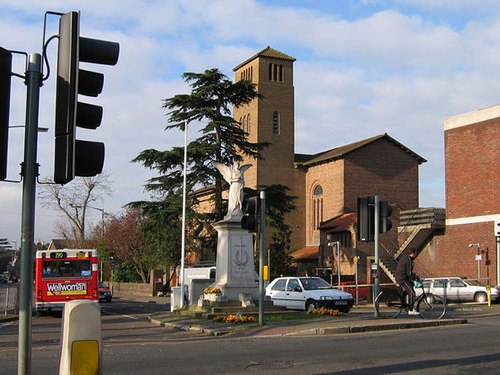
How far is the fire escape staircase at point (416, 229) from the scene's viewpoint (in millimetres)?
44125

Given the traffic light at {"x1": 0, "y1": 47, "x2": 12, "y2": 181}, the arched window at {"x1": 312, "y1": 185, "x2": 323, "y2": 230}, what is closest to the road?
the traffic light at {"x1": 0, "y1": 47, "x2": 12, "y2": 181}

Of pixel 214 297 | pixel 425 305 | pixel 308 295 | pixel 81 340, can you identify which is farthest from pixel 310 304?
pixel 81 340

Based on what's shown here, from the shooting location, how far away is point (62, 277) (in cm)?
2784

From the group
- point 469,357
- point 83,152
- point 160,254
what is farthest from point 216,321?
point 160,254

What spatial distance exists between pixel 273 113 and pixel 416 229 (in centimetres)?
2916

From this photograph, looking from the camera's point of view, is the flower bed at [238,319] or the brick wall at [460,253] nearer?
the flower bed at [238,319]

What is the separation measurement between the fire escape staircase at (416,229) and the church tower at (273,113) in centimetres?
2231

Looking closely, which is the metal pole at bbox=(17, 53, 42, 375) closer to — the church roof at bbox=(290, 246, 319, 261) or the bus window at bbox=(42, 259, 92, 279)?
the bus window at bbox=(42, 259, 92, 279)

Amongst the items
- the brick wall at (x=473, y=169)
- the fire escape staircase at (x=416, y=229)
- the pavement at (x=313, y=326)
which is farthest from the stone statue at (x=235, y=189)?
the fire escape staircase at (x=416, y=229)

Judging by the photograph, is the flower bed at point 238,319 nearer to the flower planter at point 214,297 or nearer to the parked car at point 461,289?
the flower planter at point 214,297

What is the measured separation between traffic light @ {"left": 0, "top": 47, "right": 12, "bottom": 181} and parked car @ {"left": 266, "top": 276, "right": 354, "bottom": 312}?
66.8ft

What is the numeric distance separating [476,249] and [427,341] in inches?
1136

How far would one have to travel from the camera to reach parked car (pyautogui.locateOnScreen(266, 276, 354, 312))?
25.2 metres

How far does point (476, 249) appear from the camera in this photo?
133 ft
